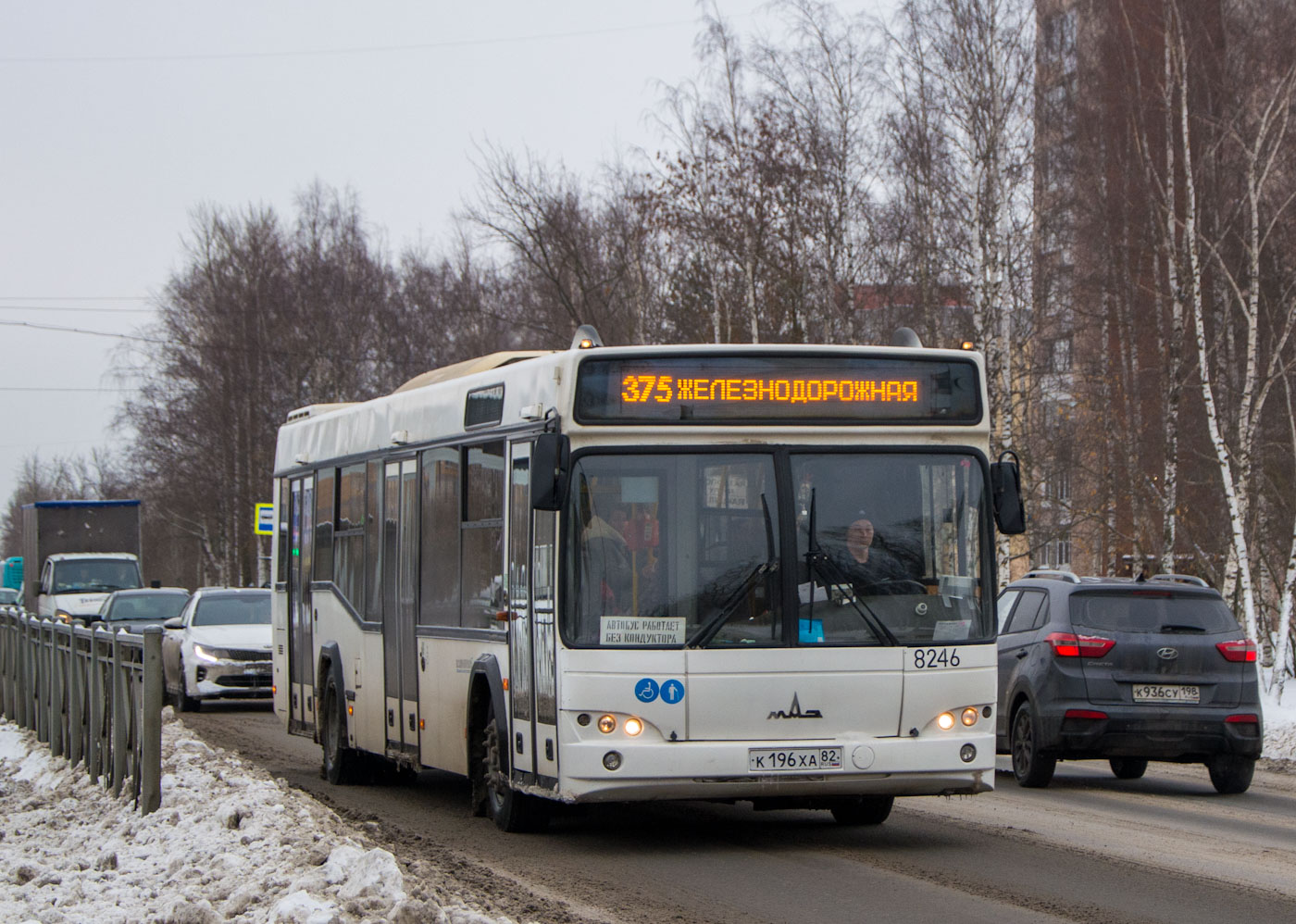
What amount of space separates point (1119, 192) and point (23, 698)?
19.8 metres

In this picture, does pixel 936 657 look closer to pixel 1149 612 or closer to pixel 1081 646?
pixel 1081 646

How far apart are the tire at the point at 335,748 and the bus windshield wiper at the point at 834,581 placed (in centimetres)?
573

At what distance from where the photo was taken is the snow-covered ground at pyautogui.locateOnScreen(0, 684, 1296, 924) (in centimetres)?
740

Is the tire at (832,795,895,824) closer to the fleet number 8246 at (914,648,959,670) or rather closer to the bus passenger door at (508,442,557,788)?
the fleet number 8246 at (914,648,959,670)

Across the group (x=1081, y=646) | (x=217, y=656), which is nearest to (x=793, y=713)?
(x=1081, y=646)

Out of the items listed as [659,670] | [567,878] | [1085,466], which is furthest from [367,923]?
[1085,466]

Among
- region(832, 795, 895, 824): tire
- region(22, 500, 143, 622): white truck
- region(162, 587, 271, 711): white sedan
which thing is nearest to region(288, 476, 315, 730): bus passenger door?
region(832, 795, 895, 824): tire

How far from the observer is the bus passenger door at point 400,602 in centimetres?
1259

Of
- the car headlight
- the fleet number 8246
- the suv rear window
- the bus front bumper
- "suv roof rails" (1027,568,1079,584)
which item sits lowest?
the bus front bumper

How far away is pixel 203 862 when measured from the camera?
354 inches

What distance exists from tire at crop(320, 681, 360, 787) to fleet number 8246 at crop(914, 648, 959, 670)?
19.3 feet

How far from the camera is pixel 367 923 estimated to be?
6.95 metres

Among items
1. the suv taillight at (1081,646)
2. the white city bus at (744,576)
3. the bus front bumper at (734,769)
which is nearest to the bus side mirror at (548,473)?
the white city bus at (744,576)

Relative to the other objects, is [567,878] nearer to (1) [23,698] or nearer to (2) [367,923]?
(2) [367,923]
